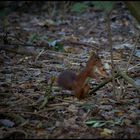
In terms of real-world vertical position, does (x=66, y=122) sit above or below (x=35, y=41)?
below

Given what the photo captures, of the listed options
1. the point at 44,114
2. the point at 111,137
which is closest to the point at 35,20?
the point at 44,114

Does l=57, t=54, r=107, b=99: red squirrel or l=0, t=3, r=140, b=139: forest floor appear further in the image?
l=57, t=54, r=107, b=99: red squirrel

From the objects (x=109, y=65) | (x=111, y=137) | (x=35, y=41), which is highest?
(x=35, y=41)

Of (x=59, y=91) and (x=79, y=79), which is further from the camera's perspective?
(x=59, y=91)

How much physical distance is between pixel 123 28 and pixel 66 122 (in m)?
3.90

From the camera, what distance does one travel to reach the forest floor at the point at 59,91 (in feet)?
9.22

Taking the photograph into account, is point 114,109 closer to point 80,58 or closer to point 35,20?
point 80,58

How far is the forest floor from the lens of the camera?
2811 mm

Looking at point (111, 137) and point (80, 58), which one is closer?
point (111, 137)

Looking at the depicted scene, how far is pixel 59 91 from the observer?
3523 millimetres

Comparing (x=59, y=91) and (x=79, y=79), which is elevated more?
(x=79, y=79)

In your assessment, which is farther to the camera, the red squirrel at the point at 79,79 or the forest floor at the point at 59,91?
the red squirrel at the point at 79,79

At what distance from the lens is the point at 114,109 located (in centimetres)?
316

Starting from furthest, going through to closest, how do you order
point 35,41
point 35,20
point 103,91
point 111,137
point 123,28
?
point 35,20 → point 123,28 → point 35,41 → point 103,91 → point 111,137
